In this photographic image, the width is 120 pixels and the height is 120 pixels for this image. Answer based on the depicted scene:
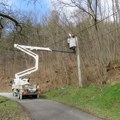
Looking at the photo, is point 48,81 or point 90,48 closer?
point 90,48

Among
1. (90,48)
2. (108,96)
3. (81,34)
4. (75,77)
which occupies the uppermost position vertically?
(81,34)

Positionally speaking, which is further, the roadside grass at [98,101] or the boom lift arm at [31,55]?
the boom lift arm at [31,55]

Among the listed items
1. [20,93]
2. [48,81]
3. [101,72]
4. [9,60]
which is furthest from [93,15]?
[9,60]

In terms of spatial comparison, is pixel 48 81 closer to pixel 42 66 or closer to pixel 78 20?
pixel 42 66

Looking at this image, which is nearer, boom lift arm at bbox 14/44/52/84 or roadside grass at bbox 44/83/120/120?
roadside grass at bbox 44/83/120/120

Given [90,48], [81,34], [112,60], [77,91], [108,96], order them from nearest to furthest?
[108,96], [77,91], [112,60], [90,48], [81,34]

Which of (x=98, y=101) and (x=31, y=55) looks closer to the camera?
(x=98, y=101)

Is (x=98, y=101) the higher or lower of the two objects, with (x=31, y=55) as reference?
lower

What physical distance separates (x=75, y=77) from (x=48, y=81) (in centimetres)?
592

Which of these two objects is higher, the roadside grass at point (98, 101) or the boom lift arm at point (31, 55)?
the boom lift arm at point (31, 55)

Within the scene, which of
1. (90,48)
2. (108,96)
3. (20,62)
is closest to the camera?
(108,96)

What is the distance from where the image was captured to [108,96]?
17.3 meters

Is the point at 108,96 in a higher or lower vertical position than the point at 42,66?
lower

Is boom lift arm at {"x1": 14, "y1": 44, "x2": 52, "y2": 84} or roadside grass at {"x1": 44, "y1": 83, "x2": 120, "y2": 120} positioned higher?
boom lift arm at {"x1": 14, "y1": 44, "x2": 52, "y2": 84}
